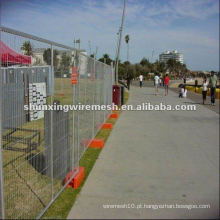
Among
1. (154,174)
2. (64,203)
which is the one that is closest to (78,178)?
(64,203)

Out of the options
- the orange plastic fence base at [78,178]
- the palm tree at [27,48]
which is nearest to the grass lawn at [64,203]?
the orange plastic fence base at [78,178]

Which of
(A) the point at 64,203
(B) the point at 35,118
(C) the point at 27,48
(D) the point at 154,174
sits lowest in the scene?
(A) the point at 64,203

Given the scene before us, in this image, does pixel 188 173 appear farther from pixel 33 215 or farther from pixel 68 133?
pixel 33 215

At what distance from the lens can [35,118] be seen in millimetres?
2918

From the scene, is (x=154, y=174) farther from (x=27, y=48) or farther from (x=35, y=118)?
(x=27, y=48)

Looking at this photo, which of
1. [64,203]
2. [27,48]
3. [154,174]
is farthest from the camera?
[154,174]

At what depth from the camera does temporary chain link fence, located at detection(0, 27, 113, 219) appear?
2.41 metres

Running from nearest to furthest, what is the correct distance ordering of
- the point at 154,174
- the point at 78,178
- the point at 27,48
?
the point at 27,48 → the point at 78,178 → the point at 154,174

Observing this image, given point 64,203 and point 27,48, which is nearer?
point 27,48

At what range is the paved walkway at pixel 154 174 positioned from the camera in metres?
3.38

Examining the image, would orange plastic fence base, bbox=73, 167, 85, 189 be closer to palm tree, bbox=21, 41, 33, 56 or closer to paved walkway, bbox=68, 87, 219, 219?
paved walkway, bbox=68, 87, 219, 219

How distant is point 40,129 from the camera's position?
10.3ft

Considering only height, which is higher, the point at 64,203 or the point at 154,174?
the point at 154,174

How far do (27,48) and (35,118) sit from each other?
778 millimetres
